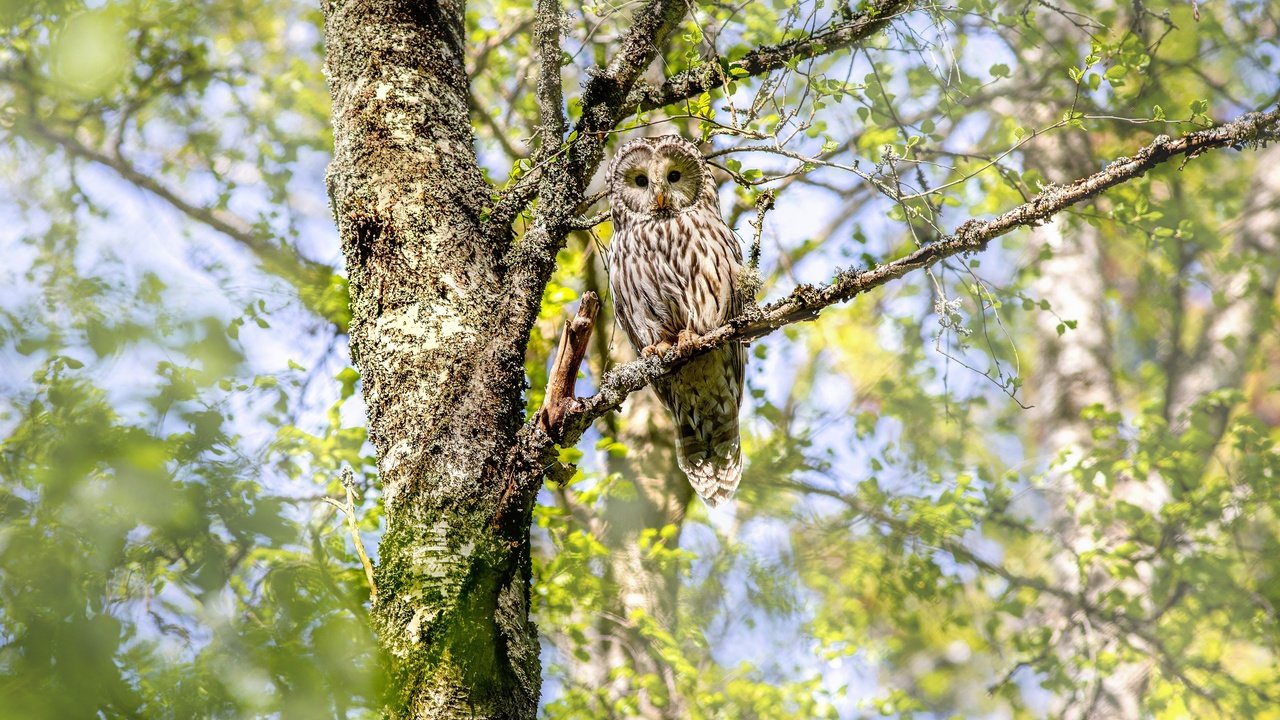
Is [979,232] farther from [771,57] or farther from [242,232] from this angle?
[242,232]

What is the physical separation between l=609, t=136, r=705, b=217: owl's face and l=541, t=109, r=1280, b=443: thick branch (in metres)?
1.85

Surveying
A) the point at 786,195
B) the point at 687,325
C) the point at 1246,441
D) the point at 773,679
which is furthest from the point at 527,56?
the point at 1246,441

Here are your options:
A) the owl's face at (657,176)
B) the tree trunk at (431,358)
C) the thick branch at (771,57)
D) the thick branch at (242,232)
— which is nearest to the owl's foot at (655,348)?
the owl's face at (657,176)

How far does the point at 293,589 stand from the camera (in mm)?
1802

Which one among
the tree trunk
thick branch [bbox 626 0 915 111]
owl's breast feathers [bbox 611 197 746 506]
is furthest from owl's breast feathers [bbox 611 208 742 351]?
the tree trunk

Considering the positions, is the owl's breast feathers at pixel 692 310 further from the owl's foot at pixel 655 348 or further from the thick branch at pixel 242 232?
the thick branch at pixel 242 232

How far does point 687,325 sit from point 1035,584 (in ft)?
12.1

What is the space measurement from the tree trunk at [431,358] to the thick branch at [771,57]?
563 mm

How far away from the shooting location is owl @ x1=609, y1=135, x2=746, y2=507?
13.2 feet

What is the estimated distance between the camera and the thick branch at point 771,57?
285 cm

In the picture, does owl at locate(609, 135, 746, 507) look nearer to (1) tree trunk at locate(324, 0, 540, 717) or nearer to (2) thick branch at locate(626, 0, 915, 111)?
(2) thick branch at locate(626, 0, 915, 111)

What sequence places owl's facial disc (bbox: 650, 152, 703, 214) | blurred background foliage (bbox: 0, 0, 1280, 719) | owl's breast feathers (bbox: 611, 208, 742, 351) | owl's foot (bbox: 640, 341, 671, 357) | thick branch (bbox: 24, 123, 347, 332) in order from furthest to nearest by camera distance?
thick branch (bbox: 24, 123, 347, 332)
owl's facial disc (bbox: 650, 152, 703, 214)
owl's breast feathers (bbox: 611, 208, 742, 351)
owl's foot (bbox: 640, 341, 671, 357)
blurred background foliage (bbox: 0, 0, 1280, 719)

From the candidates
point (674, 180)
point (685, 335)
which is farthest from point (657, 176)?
point (685, 335)

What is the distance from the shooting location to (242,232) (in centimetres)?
590
